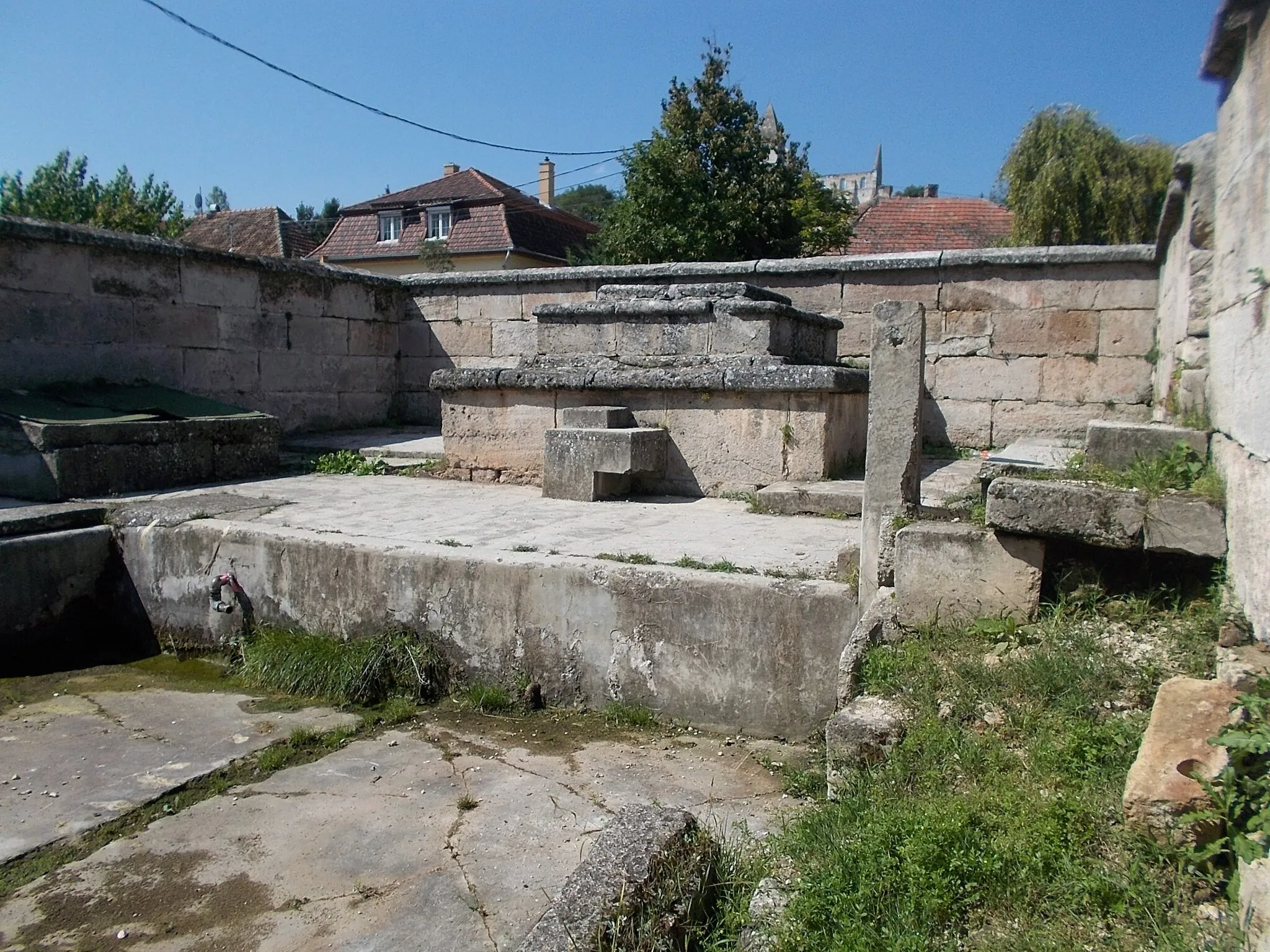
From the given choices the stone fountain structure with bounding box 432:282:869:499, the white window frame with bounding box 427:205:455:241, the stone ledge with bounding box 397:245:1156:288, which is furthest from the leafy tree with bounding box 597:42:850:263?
the white window frame with bounding box 427:205:455:241

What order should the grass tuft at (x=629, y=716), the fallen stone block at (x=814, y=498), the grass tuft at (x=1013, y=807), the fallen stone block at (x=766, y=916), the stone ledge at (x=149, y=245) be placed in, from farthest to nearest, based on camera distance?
the stone ledge at (x=149, y=245) < the fallen stone block at (x=814, y=498) < the grass tuft at (x=629, y=716) < the fallen stone block at (x=766, y=916) < the grass tuft at (x=1013, y=807)

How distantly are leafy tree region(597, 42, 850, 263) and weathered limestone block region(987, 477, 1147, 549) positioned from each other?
1392cm

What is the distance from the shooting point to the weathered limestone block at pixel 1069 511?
3.36m

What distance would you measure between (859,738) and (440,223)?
28.6 metres

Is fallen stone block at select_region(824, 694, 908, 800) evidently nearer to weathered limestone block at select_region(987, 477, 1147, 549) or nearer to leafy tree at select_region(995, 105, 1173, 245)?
weathered limestone block at select_region(987, 477, 1147, 549)

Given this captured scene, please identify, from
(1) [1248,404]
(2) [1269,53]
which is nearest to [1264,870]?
(1) [1248,404]

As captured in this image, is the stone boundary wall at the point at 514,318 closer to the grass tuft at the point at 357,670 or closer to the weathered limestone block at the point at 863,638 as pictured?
the grass tuft at the point at 357,670

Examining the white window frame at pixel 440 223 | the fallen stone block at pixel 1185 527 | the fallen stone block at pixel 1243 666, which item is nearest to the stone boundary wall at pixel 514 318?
the fallen stone block at pixel 1185 527

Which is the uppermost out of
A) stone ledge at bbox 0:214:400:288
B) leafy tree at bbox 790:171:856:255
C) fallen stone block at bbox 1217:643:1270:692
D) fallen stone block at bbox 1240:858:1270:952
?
leafy tree at bbox 790:171:856:255

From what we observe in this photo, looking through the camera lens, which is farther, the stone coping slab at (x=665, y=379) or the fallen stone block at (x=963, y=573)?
the stone coping slab at (x=665, y=379)

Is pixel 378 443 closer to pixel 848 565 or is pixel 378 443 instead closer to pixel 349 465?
pixel 349 465

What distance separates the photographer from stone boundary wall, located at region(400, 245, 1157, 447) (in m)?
7.81

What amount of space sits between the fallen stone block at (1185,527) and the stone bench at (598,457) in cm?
354

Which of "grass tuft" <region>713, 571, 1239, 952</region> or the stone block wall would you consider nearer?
"grass tuft" <region>713, 571, 1239, 952</region>
